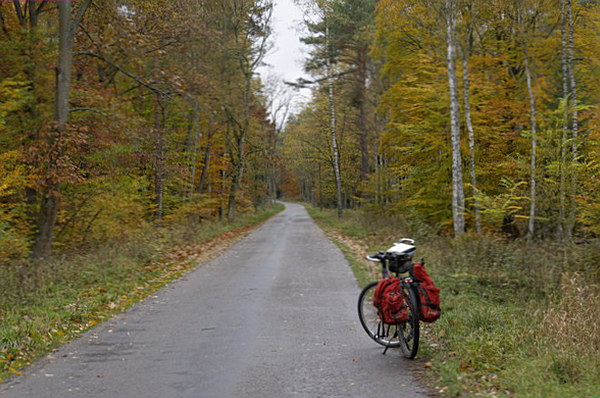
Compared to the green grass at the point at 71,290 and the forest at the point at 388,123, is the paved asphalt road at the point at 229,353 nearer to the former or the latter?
the green grass at the point at 71,290

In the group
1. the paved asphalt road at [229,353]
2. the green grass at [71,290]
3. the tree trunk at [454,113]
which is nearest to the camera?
the paved asphalt road at [229,353]

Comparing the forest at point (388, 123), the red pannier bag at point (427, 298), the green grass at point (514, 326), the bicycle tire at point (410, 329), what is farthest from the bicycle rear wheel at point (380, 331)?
the forest at point (388, 123)

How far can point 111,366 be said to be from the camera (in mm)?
5980

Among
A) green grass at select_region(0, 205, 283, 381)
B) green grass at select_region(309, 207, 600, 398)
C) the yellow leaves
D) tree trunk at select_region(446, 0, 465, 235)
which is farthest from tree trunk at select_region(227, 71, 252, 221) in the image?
green grass at select_region(309, 207, 600, 398)

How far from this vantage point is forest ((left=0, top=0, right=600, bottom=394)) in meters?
13.1

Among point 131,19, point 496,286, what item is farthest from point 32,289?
point 131,19

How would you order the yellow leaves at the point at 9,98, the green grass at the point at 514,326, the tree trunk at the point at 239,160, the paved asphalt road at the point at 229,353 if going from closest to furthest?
the green grass at the point at 514,326 → the paved asphalt road at the point at 229,353 → the yellow leaves at the point at 9,98 → the tree trunk at the point at 239,160

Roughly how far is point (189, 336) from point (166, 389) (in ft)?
6.89

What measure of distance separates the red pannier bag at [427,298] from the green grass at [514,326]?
501 mm

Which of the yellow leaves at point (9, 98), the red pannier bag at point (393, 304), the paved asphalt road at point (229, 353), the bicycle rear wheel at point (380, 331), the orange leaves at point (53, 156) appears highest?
the yellow leaves at point (9, 98)

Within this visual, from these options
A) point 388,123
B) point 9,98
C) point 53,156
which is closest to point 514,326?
point 53,156

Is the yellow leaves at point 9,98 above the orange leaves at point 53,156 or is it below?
above

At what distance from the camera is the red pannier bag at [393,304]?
6074mm

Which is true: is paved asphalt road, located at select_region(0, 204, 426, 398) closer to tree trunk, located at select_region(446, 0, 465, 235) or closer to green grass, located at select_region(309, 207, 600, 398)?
green grass, located at select_region(309, 207, 600, 398)
